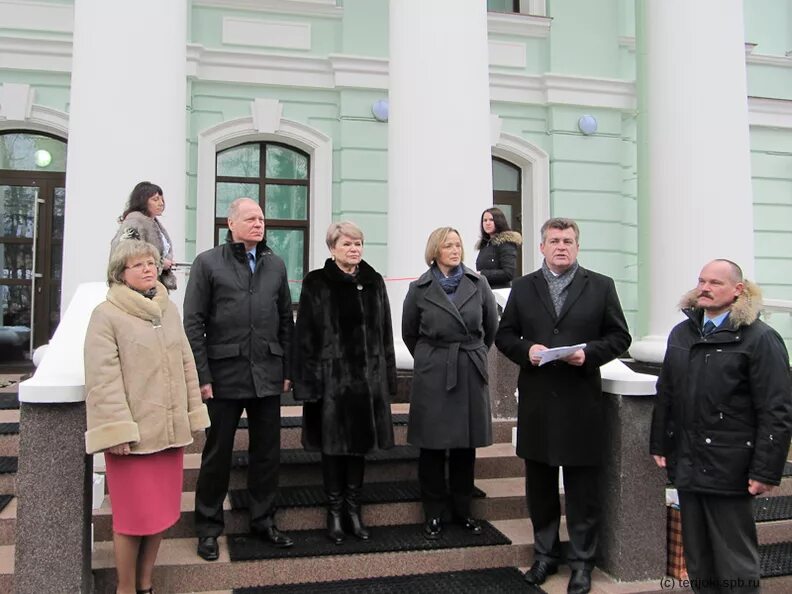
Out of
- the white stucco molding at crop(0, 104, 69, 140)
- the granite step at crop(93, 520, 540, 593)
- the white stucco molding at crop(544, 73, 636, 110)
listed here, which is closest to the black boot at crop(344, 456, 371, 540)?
the granite step at crop(93, 520, 540, 593)

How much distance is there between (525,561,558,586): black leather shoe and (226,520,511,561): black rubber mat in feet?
0.78

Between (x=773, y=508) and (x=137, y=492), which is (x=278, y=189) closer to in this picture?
(x=137, y=492)

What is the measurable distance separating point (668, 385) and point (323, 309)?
1.76m

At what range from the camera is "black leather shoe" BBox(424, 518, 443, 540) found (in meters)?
4.00

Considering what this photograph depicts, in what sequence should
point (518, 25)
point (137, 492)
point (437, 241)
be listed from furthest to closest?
point (518, 25) < point (437, 241) < point (137, 492)

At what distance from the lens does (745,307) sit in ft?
10.3

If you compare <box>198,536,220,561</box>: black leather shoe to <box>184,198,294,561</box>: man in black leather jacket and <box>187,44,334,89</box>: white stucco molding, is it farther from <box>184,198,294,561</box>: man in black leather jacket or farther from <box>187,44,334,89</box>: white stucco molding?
<box>187,44,334,89</box>: white stucco molding

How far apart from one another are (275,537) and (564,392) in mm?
1666

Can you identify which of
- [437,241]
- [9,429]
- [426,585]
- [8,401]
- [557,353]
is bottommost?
[426,585]

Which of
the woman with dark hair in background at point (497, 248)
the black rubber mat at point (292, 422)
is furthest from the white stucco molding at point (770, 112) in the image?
the black rubber mat at point (292, 422)

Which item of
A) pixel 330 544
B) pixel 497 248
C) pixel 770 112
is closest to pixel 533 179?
pixel 770 112

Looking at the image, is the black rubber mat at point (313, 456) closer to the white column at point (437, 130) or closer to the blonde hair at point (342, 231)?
the blonde hair at point (342, 231)

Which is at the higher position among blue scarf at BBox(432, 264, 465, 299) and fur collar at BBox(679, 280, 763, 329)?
blue scarf at BBox(432, 264, 465, 299)

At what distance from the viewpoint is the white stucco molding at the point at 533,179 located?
9.62 metres
